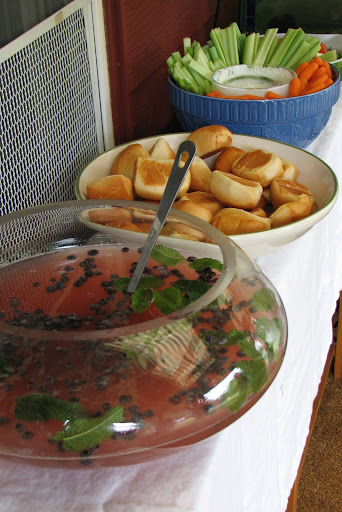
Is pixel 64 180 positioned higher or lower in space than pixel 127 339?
lower

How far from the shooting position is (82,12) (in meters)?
0.89

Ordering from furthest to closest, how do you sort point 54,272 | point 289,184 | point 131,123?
point 131,123
point 289,184
point 54,272

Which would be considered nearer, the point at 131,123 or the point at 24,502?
the point at 24,502

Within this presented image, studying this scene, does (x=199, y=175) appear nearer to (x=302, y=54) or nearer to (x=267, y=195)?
(x=267, y=195)

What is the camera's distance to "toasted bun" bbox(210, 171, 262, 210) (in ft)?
2.72

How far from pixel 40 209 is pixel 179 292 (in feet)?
0.60

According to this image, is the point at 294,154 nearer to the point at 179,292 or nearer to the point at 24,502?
the point at 179,292

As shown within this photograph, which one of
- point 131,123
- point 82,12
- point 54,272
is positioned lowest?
point 131,123

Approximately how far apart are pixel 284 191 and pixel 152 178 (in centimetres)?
19

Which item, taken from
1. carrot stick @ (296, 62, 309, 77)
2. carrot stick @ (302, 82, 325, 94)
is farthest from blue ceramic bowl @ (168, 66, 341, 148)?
carrot stick @ (296, 62, 309, 77)

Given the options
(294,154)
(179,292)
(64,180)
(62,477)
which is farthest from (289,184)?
(62,477)

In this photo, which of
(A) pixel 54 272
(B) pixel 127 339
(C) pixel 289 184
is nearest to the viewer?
(B) pixel 127 339

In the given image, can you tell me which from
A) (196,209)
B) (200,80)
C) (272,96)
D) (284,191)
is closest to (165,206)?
(196,209)

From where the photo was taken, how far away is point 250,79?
4.03ft
